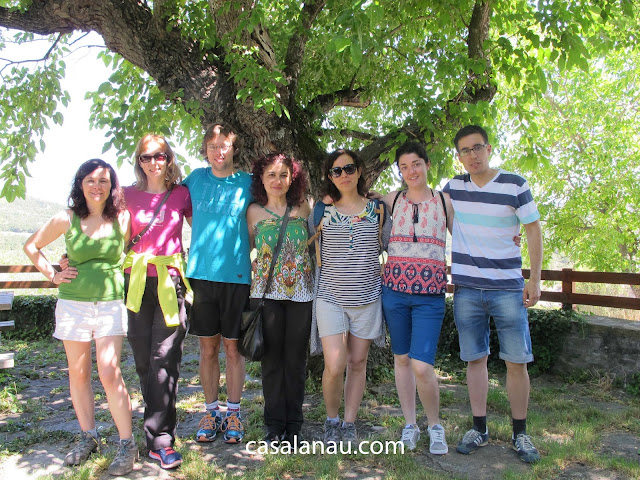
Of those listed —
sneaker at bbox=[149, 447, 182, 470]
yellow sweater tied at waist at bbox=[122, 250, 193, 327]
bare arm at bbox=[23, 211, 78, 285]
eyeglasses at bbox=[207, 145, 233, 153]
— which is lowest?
sneaker at bbox=[149, 447, 182, 470]

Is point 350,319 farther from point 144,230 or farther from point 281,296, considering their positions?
point 144,230

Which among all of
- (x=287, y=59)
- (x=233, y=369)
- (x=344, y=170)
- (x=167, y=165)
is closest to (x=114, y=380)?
(x=233, y=369)

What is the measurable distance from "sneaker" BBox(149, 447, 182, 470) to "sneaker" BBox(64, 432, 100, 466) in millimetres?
455

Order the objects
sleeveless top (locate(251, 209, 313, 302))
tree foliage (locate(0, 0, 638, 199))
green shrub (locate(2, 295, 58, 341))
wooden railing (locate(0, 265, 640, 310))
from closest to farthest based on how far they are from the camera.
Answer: sleeveless top (locate(251, 209, 313, 302)), tree foliage (locate(0, 0, 638, 199)), wooden railing (locate(0, 265, 640, 310)), green shrub (locate(2, 295, 58, 341))

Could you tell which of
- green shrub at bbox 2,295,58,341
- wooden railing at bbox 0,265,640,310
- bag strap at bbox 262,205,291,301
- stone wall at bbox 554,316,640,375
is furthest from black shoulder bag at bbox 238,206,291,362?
green shrub at bbox 2,295,58,341

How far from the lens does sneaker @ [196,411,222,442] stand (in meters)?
3.81

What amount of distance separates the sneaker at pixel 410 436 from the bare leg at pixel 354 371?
0.39 meters

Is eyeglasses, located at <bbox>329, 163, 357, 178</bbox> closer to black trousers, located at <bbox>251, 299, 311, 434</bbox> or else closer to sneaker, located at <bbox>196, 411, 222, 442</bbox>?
black trousers, located at <bbox>251, 299, 311, 434</bbox>

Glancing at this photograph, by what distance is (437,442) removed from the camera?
3561 millimetres

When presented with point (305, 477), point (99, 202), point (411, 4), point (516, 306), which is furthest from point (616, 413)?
point (99, 202)

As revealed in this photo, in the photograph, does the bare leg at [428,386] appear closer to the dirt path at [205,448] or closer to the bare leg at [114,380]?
the dirt path at [205,448]

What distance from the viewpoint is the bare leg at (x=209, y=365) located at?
3746 mm

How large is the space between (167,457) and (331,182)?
2.17m

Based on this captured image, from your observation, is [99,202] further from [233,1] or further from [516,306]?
[516,306]
